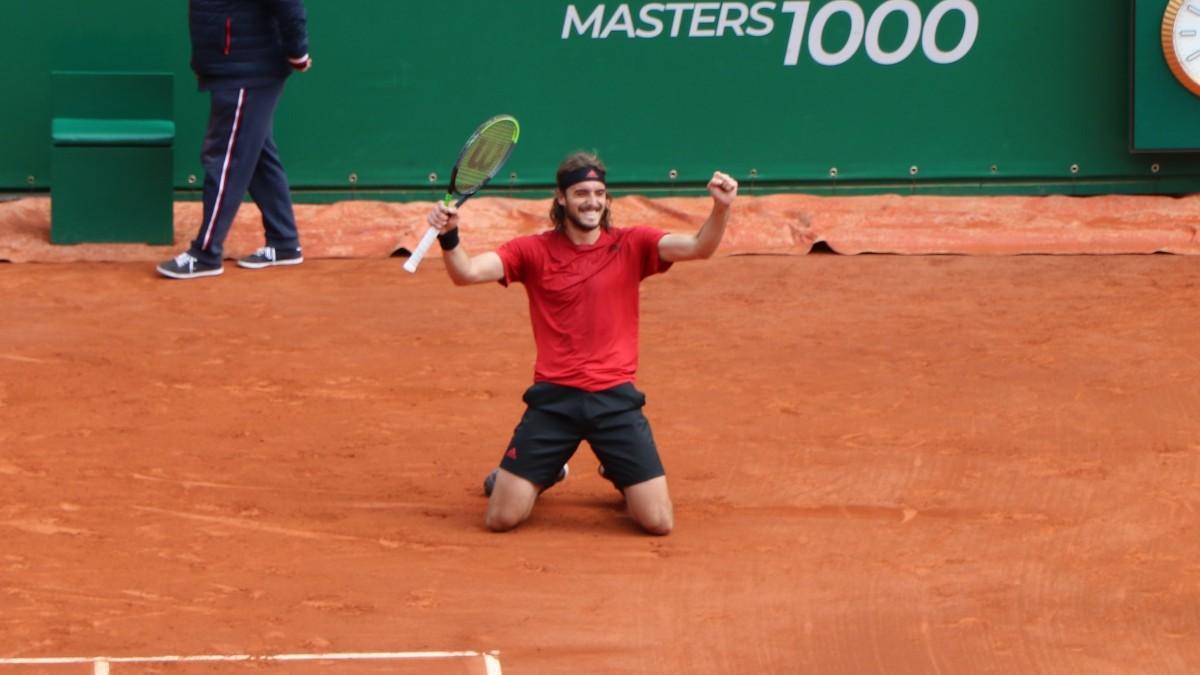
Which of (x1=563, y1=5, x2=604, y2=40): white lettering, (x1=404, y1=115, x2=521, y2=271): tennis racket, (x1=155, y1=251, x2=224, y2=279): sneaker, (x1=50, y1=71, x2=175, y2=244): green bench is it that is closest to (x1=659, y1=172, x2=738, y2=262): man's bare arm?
(x1=404, y1=115, x2=521, y2=271): tennis racket

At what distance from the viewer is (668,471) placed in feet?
26.9

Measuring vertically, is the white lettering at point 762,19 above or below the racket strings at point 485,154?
above

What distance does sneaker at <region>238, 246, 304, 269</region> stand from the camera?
11.8 metres

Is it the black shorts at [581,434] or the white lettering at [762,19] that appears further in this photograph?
the white lettering at [762,19]

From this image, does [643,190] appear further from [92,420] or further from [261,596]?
[261,596]

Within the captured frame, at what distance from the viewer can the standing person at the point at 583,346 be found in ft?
24.2

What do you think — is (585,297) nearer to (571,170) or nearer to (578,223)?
(578,223)

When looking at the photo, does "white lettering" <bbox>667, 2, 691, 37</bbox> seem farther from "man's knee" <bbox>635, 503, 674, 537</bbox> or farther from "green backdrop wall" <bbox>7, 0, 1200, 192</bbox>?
"man's knee" <bbox>635, 503, 674, 537</bbox>

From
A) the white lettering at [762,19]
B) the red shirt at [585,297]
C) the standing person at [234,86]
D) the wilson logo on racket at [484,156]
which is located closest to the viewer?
the red shirt at [585,297]

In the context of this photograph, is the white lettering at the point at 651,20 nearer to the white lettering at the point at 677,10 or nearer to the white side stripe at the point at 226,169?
the white lettering at the point at 677,10

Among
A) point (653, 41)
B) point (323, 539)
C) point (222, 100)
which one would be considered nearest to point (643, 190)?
point (653, 41)

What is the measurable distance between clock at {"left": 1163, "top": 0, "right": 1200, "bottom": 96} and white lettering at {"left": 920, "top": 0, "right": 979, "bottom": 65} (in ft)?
3.95

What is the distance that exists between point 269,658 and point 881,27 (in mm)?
7904

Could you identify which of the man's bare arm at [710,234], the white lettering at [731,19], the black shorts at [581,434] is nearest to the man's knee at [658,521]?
the black shorts at [581,434]
